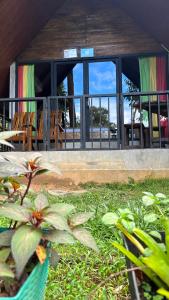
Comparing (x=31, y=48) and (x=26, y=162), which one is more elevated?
(x=31, y=48)

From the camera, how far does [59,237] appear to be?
0.99 meters

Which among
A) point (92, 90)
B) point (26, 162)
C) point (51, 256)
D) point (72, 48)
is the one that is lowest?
point (51, 256)

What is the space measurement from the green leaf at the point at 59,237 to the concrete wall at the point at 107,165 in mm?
4106

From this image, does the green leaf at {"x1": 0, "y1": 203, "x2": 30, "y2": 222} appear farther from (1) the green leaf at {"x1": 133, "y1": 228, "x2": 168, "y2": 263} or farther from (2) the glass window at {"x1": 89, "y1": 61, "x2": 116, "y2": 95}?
(2) the glass window at {"x1": 89, "y1": 61, "x2": 116, "y2": 95}

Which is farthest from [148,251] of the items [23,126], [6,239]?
[23,126]

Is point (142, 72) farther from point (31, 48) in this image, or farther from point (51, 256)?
point (51, 256)

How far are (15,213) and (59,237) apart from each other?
0.14 metres

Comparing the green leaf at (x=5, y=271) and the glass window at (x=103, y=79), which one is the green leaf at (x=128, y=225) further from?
the glass window at (x=103, y=79)

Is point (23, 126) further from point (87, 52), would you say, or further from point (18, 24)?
point (87, 52)

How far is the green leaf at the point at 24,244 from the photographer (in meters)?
0.84

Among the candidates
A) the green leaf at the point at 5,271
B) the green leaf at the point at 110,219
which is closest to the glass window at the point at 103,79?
the green leaf at the point at 110,219

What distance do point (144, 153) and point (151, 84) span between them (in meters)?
3.22

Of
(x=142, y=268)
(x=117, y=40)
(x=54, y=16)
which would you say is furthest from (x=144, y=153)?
(x=54, y=16)

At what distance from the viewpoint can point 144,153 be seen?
5.57 m
